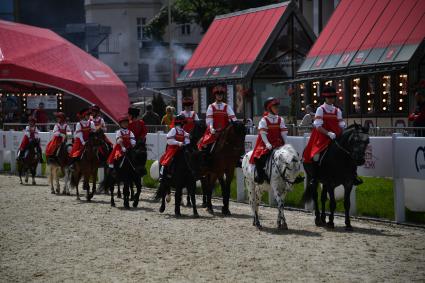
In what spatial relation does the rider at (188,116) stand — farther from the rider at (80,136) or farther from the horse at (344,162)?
the horse at (344,162)

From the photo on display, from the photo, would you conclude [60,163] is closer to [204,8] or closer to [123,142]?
[123,142]

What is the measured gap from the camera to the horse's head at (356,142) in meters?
16.6

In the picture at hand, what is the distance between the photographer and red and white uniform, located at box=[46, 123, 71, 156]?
27.5 m

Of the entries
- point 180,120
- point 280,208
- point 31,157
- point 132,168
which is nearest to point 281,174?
point 280,208

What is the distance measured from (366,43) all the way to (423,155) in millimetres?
18409

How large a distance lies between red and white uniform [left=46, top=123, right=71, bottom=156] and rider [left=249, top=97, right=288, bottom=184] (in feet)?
36.5

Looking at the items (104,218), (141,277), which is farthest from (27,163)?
(141,277)

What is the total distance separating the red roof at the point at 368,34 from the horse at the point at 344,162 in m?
14.7

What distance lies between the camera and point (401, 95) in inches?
1261

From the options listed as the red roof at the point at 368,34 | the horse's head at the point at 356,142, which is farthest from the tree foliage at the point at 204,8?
the horse's head at the point at 356,142

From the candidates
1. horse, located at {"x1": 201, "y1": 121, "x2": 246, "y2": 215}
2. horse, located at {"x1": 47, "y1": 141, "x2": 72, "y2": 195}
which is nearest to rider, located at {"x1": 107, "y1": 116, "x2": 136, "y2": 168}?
horse, located at {"x1": 201, "y1": 121, "x2": 246, "y2": 215}

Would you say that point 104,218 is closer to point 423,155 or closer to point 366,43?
point 423,155

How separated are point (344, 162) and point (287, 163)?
1.10 meters

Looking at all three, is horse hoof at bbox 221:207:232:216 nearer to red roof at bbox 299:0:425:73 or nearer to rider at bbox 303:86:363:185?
rider at bbox 303:86:363:185
